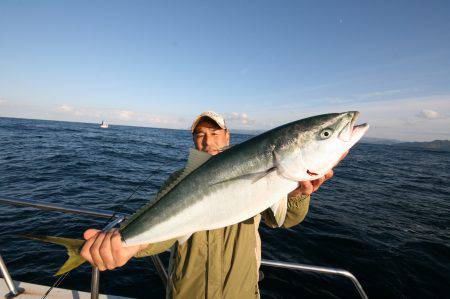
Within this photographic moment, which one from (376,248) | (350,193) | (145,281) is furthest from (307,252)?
(350,193)

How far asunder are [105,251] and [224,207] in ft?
4.41

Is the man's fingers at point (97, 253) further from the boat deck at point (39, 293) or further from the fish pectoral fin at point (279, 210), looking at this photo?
the boat deck at point (39, 293)

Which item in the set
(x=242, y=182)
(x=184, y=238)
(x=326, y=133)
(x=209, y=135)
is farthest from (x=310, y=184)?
(x=209, y=135)

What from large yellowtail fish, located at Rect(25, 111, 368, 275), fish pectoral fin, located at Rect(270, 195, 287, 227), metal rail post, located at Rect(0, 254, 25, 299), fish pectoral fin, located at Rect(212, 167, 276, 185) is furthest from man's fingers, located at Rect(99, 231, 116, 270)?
metal rail post, located at Rect(0, 254, 25, 299)

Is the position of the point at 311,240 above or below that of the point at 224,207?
below

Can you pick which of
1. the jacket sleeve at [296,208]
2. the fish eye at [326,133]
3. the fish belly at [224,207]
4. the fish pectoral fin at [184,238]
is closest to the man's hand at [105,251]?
the fish belly at [224,207]

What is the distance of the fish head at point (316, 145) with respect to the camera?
2.66m

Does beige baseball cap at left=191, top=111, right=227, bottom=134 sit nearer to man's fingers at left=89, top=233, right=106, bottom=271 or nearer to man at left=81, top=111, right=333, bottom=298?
man at left=81, top=111, right=333, bottom=298

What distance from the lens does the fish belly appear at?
254cm

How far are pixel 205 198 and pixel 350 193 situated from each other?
69.1 feet

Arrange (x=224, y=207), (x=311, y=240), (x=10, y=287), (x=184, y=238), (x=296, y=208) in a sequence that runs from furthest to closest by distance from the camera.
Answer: (x=311, y=240), (x=10, y=287), (x=296, y=208), (x=184, y=238), (x=224, y=207)

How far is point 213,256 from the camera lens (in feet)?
9.93

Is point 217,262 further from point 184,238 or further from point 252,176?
point 252,176

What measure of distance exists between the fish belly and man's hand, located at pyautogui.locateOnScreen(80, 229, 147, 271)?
120 mm
